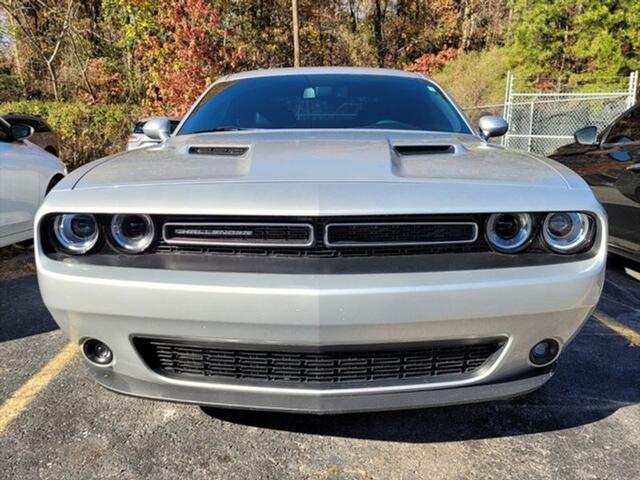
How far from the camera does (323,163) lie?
201 centimetres

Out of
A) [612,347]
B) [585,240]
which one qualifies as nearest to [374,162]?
[585,240]

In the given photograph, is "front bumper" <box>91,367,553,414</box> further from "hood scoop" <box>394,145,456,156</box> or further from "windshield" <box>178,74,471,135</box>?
"windshield" <box>178,74,471,135</box>

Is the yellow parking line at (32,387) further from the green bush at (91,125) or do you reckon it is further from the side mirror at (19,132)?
Result: the green bush at (91,125)

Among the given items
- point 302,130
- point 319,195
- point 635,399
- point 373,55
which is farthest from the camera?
point 373,55

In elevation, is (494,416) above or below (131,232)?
below

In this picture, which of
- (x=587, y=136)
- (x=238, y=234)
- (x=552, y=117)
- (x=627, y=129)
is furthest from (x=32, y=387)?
(x=552, y=117)

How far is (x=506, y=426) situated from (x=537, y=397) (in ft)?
1.10

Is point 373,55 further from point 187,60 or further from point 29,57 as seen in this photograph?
point 29,57

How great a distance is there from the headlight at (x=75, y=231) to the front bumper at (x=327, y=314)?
9 centimetres

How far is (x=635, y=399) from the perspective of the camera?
257cm

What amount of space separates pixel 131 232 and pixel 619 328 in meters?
3.08

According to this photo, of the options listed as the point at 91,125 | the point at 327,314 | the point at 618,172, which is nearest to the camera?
the point at 327,314

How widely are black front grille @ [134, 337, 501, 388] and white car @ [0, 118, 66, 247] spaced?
3.08m

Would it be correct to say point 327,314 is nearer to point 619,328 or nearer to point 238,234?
point 238,234
